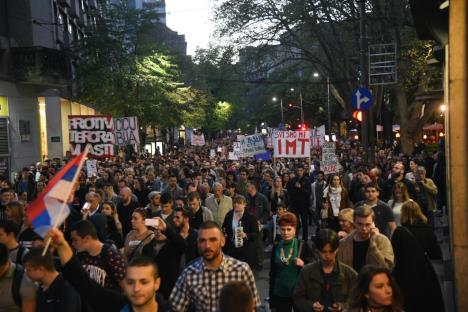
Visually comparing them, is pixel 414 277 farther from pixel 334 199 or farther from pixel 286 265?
pixel 334 199

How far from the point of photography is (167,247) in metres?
6.47

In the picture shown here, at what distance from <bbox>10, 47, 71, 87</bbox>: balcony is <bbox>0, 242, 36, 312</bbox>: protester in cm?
2265

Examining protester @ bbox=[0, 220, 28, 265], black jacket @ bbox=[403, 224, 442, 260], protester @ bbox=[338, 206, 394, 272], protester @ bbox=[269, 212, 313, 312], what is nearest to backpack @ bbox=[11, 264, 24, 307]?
protester @ bbox=[0, 220, 28, 265]

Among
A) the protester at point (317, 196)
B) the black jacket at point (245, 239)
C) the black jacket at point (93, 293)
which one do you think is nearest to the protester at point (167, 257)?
the black jacket at point (93, 293)

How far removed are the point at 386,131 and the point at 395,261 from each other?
40.3m

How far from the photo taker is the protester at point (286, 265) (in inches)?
241

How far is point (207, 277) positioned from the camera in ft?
15.1

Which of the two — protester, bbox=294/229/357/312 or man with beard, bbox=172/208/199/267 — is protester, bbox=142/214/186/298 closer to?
man with beard, bbox=172/208/199/267

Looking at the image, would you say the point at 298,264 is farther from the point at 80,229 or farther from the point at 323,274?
the point at 80,229

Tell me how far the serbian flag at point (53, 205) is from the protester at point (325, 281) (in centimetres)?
217

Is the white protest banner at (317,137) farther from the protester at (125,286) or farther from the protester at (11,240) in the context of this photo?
the protester at (125,286)

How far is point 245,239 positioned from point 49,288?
484 cm

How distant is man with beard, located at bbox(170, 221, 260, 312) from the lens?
4562 mm

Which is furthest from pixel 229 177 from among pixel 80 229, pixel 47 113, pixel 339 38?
pixel 47 113
